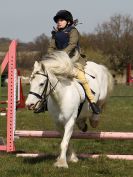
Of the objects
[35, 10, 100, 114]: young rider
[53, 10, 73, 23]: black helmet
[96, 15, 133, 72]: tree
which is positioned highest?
[53, 10, 73, 23]: black helmet

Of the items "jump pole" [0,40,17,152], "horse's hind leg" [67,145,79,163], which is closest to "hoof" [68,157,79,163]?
"horse's hind leg" [67,145,79,163]

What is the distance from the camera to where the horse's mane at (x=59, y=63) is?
7.11m

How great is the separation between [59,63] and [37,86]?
0.67m

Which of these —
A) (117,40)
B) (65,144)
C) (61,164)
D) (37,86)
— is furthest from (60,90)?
(117,40)

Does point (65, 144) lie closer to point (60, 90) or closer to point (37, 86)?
point (60, 90)

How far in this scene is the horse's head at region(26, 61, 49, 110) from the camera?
6.56 m

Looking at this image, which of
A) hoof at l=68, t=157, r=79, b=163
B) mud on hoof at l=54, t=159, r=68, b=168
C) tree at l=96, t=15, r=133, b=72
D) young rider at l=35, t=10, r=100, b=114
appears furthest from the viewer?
tree at l=96, t=15, r=133, b=72

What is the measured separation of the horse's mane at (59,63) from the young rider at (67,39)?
27 cm

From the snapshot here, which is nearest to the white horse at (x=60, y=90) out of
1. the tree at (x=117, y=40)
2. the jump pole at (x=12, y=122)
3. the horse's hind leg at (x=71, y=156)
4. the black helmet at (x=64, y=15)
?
the horse's hind leg at (x=71, y=156)

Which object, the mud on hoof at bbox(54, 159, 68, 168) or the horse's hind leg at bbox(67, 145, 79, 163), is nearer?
the mud on hoof at bbox(54, 159, 68, 168)

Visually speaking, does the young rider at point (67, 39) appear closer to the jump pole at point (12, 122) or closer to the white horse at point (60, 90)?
the white horse at point (60, 90)

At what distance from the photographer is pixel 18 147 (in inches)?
377

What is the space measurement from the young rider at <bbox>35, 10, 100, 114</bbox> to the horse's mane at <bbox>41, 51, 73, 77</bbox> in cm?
27

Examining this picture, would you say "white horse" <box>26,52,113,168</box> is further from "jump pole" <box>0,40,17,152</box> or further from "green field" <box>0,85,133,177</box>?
"jump pole" <box>0,40,17,152</box>
